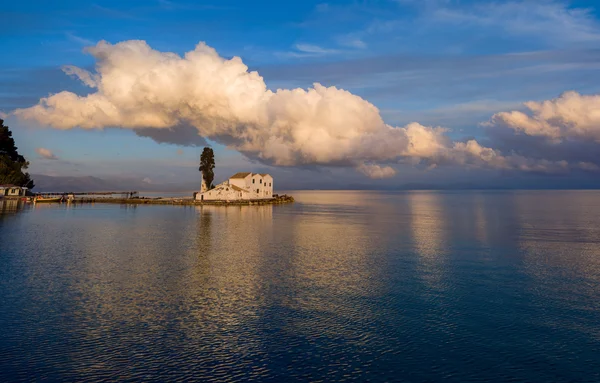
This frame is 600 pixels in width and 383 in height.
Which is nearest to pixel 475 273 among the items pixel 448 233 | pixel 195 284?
pixel 195 284

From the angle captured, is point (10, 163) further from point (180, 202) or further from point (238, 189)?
point (238, 189)

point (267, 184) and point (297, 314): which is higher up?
point (267, 184)

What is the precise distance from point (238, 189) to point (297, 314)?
115 meters

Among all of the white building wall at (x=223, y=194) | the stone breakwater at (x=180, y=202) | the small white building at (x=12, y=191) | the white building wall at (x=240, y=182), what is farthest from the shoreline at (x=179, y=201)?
the white building wall at (x=240, y=182)

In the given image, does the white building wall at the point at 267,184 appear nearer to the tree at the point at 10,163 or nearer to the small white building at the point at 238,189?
the small white building at the point at 238,189

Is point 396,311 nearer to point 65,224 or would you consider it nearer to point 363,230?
point 363,230

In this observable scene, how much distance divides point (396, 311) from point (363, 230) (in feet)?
147

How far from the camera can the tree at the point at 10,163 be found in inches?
5797

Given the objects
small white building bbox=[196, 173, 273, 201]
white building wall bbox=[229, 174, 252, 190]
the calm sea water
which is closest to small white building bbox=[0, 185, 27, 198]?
small white building bbox=[196, 173, 273, 201]

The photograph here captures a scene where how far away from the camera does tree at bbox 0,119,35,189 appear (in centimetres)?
14725

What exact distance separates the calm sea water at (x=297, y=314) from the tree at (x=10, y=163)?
123 meters

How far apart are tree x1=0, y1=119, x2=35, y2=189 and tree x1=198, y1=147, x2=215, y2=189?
68123 mm

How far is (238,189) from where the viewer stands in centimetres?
13675

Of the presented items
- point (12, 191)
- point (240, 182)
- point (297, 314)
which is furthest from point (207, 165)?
point (297, 314)
